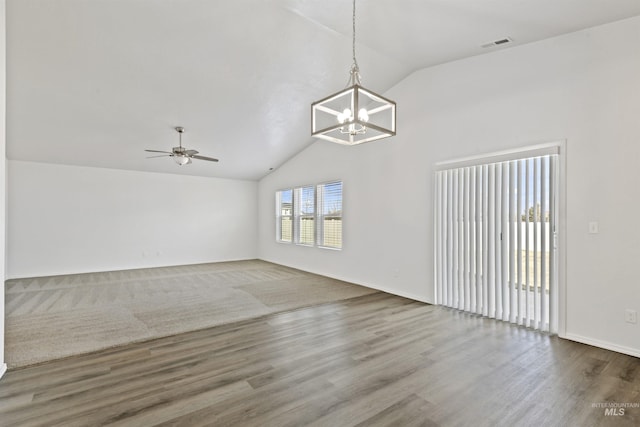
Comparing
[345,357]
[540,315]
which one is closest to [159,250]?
[345,357]

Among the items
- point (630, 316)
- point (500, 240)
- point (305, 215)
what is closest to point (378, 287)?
point (500, 240)

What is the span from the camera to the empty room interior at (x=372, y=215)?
2.35m

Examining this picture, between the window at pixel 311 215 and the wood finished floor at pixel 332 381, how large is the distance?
3371 millimetres

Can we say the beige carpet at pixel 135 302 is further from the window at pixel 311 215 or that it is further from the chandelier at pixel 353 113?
the chandelier at pixel 353 113

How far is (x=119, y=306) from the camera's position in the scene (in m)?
4.55

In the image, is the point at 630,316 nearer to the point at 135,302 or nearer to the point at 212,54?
the point at 212,54

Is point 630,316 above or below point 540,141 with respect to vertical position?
below

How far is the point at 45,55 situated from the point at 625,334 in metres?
6.83

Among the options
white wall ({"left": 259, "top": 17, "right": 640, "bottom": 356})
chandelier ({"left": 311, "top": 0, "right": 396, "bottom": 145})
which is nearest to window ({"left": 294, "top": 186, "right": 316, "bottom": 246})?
white wall ({"left": 259, "top": 17, "right": 640, "bottom": 356})

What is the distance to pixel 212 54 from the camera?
3961mm

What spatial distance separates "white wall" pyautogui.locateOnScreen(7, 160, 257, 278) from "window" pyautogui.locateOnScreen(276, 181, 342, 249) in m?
1.45

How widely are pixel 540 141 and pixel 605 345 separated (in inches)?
87.6

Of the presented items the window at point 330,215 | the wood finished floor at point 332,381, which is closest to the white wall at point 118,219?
the window at point 330,215

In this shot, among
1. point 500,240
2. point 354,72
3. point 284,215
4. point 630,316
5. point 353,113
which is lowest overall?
point 630,316
